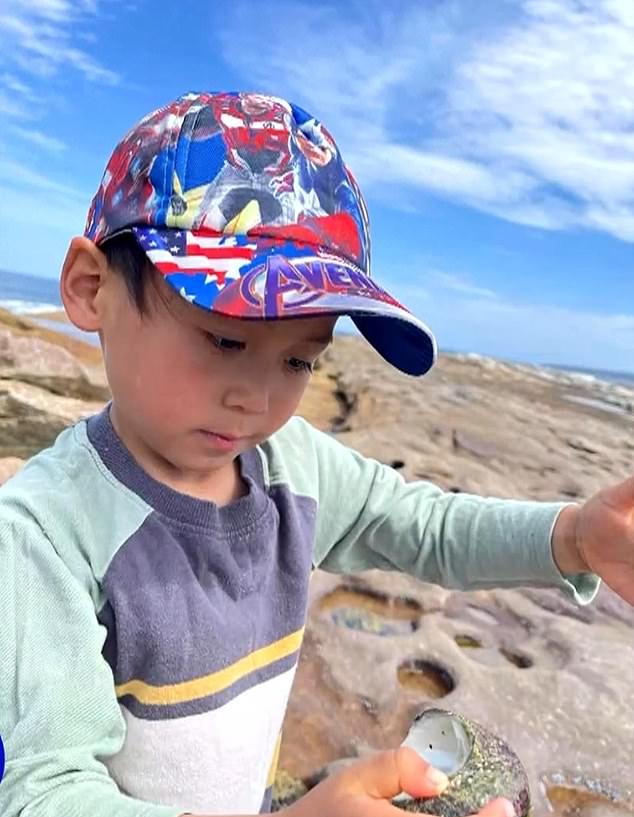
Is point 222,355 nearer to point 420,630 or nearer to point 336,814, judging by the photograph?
point 336,814

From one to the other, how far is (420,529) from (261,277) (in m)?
0.79

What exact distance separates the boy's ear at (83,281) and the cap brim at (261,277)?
0.12 meters

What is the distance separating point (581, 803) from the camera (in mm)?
2287

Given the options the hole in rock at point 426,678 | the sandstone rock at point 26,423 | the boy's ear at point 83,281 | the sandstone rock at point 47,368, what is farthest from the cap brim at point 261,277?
the sandstone rock at point 47,368

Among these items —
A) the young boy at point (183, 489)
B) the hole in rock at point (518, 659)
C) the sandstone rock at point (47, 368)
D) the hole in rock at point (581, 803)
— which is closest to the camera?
the young boy at point (183, 489)

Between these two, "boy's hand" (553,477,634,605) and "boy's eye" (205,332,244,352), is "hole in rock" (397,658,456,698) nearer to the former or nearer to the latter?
"boy's hand" (553,477,634,605)

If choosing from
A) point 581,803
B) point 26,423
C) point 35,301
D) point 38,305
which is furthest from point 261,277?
point 35,301

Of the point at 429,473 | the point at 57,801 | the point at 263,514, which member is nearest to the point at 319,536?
the point at 263,514

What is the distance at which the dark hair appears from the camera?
1339 millimetres

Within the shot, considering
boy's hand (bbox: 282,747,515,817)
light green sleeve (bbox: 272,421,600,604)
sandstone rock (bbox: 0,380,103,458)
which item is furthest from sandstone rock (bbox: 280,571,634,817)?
sandstone rock (bbox: 0,380,103,458)

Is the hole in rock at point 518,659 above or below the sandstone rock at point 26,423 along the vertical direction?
above

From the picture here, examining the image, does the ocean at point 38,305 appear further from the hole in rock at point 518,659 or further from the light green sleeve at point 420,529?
the hole in rock at point 518,659

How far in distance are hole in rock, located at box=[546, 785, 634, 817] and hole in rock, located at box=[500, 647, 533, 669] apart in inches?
27.4

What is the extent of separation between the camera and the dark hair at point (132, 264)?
1.34 meters
